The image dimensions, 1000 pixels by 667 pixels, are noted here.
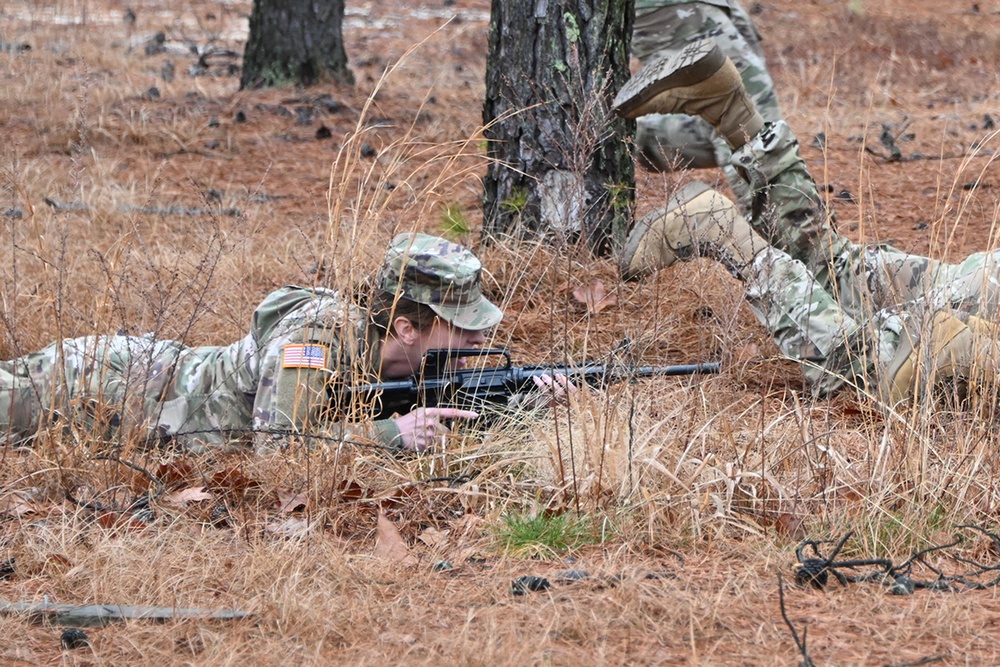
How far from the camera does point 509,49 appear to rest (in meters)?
5.15

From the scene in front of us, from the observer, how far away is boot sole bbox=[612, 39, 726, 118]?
419 centimetres

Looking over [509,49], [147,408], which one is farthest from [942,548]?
[509,49]

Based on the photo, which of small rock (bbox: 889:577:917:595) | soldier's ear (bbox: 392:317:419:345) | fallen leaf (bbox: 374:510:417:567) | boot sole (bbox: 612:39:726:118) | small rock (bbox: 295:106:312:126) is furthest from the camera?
small rock (bbox: 295:106:312:126)

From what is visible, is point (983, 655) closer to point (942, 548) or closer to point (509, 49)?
point (942, 548)

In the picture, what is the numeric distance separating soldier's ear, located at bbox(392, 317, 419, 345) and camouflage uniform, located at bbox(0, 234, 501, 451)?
0.07m

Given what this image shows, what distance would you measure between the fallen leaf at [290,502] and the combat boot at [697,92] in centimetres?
174

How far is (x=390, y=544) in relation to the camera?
3.15m

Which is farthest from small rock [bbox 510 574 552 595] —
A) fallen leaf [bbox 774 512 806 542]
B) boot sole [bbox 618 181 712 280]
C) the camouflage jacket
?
boot sole [bbox 618 181 712 280]

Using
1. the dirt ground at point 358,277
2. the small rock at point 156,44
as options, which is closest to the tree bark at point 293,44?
the dirt ground at point 358,277

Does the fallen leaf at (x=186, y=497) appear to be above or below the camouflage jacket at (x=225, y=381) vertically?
below

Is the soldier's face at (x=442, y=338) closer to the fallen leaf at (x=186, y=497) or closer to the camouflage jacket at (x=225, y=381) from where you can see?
the camouflage jacket at (x=225, y=381)

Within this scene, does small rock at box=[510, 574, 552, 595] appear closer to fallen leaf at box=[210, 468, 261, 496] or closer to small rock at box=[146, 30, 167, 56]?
fallen leaf at box=[210, 468, 261, 496]

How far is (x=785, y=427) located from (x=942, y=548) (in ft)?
2.20

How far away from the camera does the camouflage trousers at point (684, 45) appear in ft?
18.2
